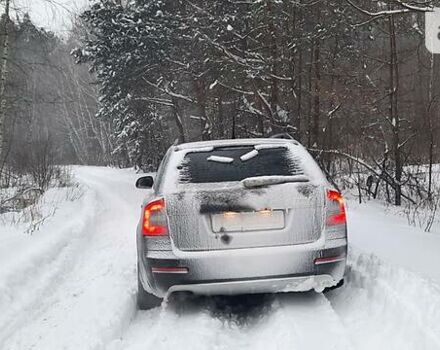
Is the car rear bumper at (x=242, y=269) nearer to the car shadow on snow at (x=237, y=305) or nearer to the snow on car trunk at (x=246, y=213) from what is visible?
the snow on car trunk at (x=246, y=213)

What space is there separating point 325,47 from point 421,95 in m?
4.15

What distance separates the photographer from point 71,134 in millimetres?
60281

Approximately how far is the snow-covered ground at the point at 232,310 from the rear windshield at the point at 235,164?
1.23 metres

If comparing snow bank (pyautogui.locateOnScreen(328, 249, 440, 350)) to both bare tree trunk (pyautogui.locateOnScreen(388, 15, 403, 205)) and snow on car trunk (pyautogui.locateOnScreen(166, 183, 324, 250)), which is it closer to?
snow on car trunk (pyautogui.locateOnScreen(166, 183, 324, 250))

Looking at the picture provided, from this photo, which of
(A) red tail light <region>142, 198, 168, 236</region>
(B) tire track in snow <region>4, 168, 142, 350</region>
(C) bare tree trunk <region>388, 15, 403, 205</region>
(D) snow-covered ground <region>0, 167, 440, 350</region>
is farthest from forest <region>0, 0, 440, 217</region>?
(B) tire track in snow <region>4, 168, 142, 350</region>

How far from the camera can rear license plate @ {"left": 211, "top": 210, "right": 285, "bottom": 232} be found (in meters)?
4.11

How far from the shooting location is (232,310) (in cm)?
457

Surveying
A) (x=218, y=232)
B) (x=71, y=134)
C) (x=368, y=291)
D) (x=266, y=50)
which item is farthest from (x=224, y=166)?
(x=71, y=134)

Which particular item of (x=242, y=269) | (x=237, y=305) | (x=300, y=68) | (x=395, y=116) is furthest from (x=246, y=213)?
(x=300, y=68)

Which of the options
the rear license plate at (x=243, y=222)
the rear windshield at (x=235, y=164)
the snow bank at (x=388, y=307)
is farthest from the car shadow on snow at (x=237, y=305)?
the rear windshield at (x=235, y=164)

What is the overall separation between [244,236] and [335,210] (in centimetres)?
86

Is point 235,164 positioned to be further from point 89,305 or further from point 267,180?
point 89,305

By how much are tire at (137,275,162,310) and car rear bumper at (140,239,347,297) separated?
0.44 meters

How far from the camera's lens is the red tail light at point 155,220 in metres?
4.20
